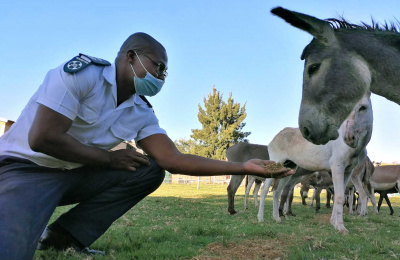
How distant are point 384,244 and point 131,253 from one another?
2.88m

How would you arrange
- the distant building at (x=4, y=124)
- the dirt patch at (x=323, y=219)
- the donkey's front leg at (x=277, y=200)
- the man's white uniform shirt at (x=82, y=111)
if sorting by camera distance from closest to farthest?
1. the man's white uniform shirt at (x=82, y=111)
2. the donkey's front leg at (x=277, y=200)
3. the dirt patch at (x=323, y=219)
4. the distant building at (x=4, y=124)

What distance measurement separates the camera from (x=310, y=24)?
322 centimetres

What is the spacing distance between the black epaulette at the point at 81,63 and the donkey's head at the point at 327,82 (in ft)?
4.85

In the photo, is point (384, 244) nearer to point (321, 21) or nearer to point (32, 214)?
point (321, 21)

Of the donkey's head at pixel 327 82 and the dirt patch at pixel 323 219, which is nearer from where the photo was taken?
the donkey's head at pixel 327 82

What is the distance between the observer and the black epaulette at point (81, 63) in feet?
8.97

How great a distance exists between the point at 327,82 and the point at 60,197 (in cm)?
229

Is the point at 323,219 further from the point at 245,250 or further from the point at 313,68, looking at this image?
the point at 313,68

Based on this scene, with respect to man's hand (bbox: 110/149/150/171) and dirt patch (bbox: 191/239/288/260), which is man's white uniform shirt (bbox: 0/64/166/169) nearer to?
man's hand (bbox: 110/149/150/171)

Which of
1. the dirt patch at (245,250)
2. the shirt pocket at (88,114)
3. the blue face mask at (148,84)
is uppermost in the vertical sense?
the blue face mask at (148,84)

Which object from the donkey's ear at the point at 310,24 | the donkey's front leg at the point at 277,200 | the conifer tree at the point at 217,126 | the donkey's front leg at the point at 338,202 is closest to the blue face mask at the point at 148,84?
the donkey's ear at the point at 310,24

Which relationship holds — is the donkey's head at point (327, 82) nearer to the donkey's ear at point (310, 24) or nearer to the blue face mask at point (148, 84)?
the donkey's ear at point (310, 24)

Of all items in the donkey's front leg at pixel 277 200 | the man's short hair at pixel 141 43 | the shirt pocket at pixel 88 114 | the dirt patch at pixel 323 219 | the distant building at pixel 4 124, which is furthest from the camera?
the distant building at pixel 4 124

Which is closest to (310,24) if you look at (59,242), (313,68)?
(313,68)
